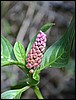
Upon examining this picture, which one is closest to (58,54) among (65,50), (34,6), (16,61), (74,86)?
(65,50)

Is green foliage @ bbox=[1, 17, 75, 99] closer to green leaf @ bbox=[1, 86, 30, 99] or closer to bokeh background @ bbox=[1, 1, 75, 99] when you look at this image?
green leaf @ bbox=[1, 86, 30, 99]

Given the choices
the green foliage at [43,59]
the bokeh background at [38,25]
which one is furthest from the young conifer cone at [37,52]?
the bokeh background at [38,25]

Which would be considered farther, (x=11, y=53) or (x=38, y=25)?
(x=38, y=25)

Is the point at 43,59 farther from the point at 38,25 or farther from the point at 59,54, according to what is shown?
the point at 38,25

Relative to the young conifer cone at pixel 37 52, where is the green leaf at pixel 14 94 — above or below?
below

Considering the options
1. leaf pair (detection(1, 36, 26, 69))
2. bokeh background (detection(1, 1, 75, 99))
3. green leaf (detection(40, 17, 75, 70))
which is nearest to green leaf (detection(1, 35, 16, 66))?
leaf pair (detection(1, 36, 26, 69))

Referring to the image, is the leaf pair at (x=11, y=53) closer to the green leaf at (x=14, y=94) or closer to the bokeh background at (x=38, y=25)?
the green leaf at (x=14, y=94)

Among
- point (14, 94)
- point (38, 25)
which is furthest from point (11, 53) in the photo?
point (38, 25)
